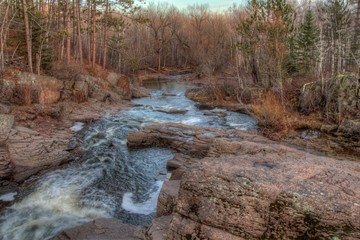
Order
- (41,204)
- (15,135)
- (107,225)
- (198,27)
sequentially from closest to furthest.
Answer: (107,225), (41,204), (15,135), (198,27)

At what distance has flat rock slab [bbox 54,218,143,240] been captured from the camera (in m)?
4.58

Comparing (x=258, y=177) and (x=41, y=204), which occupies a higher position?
(x=258, y=177)

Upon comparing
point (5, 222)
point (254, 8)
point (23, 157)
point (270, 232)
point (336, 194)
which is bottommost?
point (5, 222)

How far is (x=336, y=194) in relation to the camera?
115 inches

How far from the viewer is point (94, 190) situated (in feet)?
21.7

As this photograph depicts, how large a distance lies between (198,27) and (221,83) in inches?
1099

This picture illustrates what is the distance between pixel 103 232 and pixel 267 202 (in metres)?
3.01

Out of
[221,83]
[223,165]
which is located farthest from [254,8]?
[223,165]

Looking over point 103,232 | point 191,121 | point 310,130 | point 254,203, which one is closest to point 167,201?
point 103,232

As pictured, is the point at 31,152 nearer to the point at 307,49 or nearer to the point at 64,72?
the point at 64,72

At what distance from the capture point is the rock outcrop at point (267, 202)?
277 cm

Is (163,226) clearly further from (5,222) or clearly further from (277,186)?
(5,222)

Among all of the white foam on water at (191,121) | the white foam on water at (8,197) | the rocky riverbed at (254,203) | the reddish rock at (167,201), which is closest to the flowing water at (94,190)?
the white foam on water at (8,197)

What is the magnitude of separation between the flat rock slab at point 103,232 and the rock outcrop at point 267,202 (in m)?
1.57
